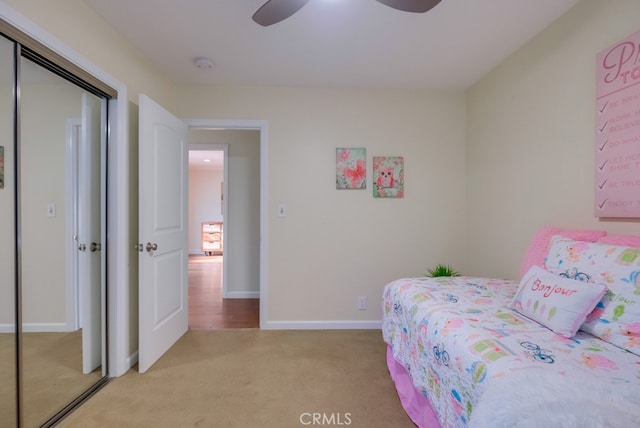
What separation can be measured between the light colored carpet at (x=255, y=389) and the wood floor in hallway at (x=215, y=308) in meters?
0.42

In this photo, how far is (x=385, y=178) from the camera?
287 cm

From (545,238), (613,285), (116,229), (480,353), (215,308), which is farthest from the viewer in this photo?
(215,308)

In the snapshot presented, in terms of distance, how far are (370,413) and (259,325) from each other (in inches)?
Result: 61.2

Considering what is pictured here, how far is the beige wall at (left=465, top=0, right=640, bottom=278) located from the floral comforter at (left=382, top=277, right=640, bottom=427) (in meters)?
0.68

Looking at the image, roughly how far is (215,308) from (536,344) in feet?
10.6

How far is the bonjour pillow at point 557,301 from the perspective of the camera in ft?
3.82

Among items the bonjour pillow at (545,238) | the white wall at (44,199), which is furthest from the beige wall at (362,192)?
the white wall at (44,199)

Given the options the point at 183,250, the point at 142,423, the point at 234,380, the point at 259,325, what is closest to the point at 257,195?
the point at 183,250

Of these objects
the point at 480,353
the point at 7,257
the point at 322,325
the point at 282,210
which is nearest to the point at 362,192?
the point at 282,210

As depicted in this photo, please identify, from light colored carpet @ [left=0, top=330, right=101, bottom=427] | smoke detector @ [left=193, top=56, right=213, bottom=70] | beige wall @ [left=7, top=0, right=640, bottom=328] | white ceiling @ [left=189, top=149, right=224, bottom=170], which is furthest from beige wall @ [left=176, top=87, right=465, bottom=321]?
white ceiling @ [left=189, top=149, right=224, bottom=170]

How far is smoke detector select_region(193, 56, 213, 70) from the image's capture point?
90.3 inches

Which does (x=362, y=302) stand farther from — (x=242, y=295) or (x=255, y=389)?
(x=242, y=295)

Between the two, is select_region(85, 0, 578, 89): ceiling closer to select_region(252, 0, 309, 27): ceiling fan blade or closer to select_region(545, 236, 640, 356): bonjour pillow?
select_region(252, 0, 309, 27): ceiling fan blade

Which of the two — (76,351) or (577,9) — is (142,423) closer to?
(76,351)
